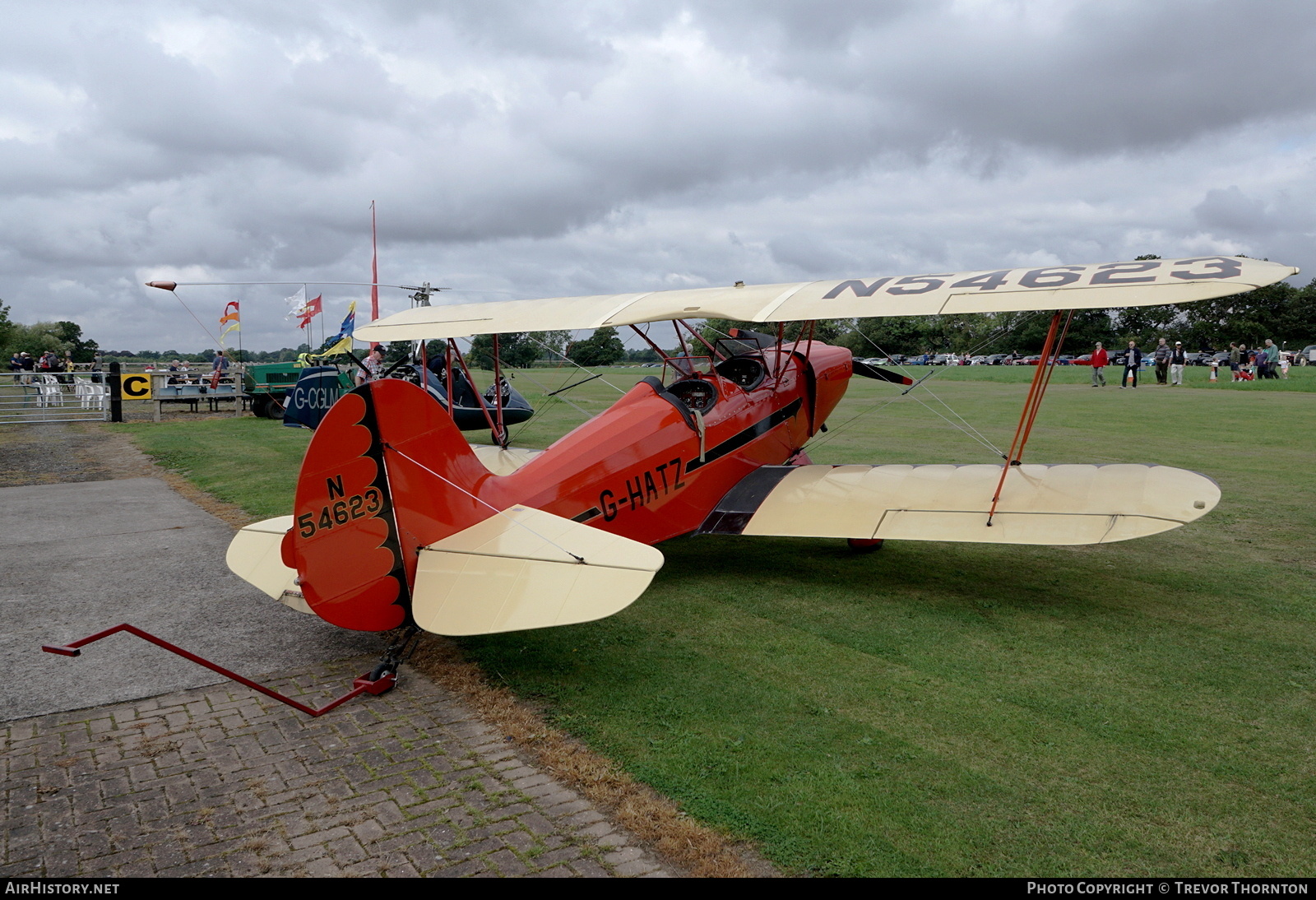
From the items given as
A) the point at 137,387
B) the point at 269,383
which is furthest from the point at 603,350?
the point at 137,387

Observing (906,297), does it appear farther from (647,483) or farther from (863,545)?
(863,545)

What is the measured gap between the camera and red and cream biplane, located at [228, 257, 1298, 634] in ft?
13.7

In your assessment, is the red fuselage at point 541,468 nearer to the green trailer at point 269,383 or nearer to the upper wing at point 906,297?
the upper wing at point 906,297

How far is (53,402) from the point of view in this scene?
25.6 meters

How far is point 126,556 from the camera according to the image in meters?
7.70

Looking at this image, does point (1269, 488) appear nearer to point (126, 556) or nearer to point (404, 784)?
point (404, 784)

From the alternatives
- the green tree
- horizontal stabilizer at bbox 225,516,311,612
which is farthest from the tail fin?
the green tree

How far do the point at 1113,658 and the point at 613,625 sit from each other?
10.5 feet

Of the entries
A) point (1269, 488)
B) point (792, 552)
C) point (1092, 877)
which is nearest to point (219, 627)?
point (792, 552)

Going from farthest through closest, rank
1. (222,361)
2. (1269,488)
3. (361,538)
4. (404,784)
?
(222,361) → (1269,488) → (361,538) → (404,784)

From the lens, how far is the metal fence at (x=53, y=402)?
22531mm

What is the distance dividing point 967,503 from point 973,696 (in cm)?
225

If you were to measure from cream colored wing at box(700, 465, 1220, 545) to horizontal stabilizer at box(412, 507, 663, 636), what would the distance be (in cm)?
260

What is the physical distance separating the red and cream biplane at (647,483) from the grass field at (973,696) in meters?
0.69
